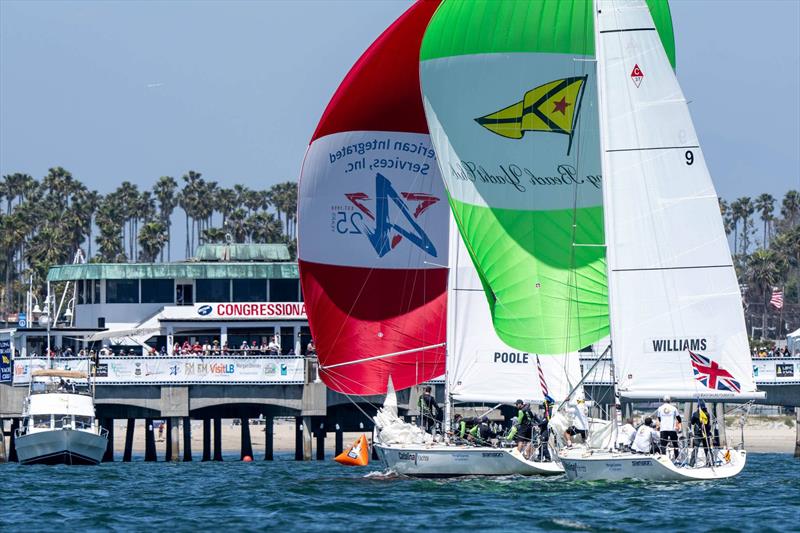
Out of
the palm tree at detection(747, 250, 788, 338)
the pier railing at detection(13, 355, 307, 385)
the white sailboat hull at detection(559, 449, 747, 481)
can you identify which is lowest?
the white sailboat hull at detection(559, 449, 747, 481)

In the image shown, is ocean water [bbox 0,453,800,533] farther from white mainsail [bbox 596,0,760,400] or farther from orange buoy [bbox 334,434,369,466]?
white mainsail [bbox 596,0,760,400]

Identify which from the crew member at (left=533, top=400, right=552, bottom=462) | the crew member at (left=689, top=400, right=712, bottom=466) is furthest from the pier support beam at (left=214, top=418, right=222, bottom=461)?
the crew member at (left=689, top=400, right=712, bottom=466)

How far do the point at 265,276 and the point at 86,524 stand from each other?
37.2 m

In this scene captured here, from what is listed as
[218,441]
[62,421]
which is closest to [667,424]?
[62,421]

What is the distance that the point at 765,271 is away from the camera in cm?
12269

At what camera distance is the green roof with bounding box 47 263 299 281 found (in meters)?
69.4

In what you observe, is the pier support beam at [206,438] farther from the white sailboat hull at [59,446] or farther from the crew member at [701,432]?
the crew member at [701,432]

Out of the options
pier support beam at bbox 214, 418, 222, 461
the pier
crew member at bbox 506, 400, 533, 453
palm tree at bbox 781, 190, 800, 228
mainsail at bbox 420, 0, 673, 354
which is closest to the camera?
crew member at bbox 506, 400, 533, 453

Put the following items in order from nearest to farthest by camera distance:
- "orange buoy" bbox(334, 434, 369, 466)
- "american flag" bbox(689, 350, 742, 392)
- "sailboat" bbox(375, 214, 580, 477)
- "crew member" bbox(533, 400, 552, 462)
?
"american flag" bbox(689, 350, 742, 392) → "crew member" bbox(533, 400, 552, 462) → "sailboat" bbox(375, 214, 580, 477) → "orange buoy" bbox(334, 434, 369, 466)

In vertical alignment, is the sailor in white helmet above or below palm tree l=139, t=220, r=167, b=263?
below

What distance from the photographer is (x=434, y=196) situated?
45.3m

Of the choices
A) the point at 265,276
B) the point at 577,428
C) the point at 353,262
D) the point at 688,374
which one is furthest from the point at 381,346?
the point at 265,276

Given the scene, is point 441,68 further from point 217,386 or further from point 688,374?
point 217,386

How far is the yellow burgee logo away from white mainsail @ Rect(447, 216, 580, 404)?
12.0 ft
